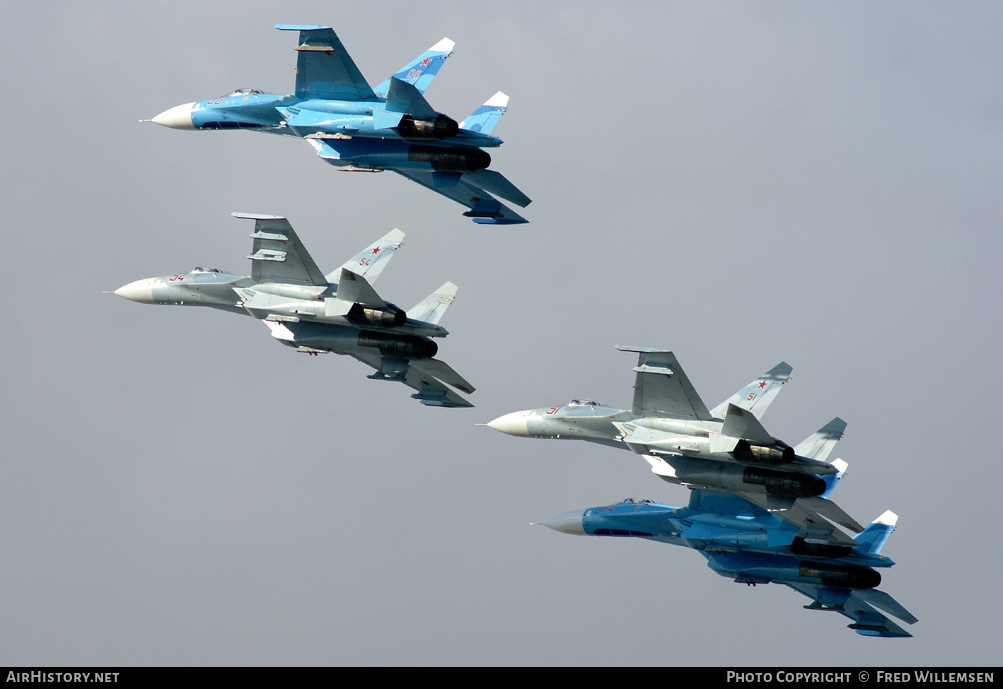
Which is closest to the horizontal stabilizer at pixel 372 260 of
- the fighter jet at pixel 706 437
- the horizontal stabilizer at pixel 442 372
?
the horizontal stabilizer at pixel 442 372

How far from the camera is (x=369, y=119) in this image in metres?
82.8

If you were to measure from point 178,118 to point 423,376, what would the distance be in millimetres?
16634

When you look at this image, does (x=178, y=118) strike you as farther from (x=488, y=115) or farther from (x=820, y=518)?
(x=820, y=518)

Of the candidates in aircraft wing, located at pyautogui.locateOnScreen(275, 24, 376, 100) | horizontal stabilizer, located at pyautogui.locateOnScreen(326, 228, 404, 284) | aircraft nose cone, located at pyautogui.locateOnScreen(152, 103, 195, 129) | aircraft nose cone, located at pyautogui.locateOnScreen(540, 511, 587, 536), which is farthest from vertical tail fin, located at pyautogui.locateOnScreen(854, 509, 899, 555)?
aircraft nose cone, located at pyautogui.locateOnScreen(152, 103, 195, 129)

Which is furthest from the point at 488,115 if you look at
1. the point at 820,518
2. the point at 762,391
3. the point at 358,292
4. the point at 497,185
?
the point at 820,518

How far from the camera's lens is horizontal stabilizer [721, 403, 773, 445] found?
259 ft

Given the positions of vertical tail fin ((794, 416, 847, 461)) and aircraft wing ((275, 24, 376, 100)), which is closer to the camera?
aircraft wing ((275, 24, 376, 100))

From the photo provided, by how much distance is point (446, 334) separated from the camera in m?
84.2

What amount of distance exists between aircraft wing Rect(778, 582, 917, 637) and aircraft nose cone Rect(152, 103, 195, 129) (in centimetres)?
3566

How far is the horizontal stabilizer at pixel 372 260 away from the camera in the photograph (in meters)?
86.4

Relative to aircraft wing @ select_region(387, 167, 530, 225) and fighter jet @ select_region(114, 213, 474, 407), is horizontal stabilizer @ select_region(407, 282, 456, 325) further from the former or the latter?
aircraft wing @ select_region(387, 167, 530, 225)

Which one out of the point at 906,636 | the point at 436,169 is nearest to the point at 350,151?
the point at 436,169
